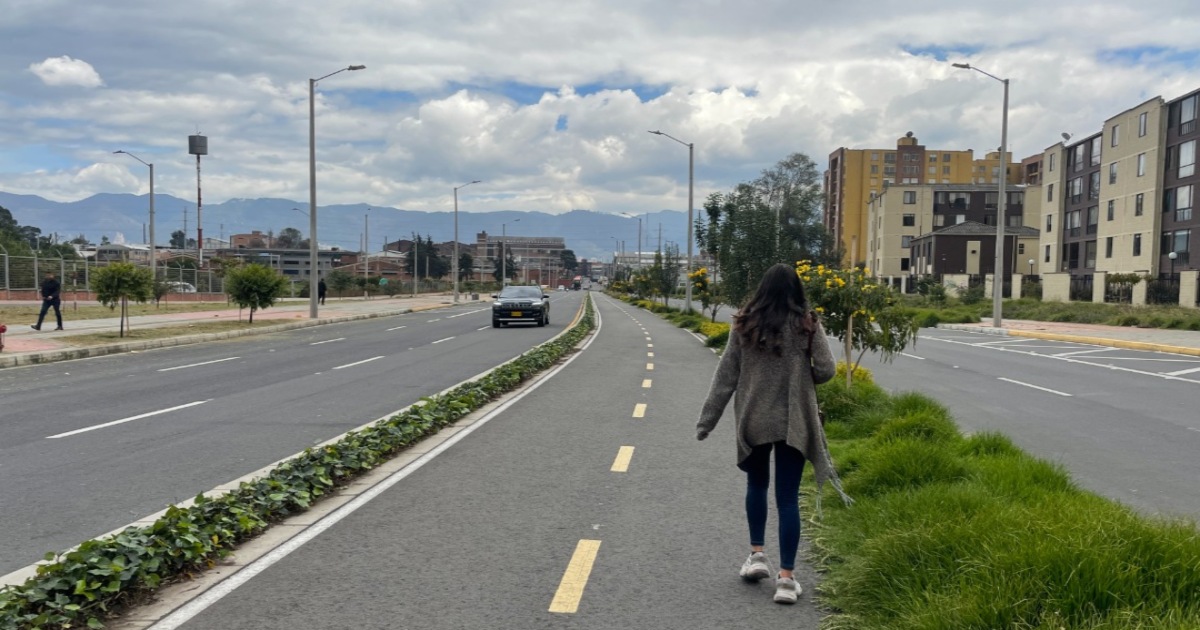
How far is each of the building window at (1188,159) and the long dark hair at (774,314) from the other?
5578cm

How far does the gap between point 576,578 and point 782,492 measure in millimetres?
1239

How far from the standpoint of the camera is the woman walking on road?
491 centimetres

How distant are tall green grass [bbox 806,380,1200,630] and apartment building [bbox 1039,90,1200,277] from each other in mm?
52421

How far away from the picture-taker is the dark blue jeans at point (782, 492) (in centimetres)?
493

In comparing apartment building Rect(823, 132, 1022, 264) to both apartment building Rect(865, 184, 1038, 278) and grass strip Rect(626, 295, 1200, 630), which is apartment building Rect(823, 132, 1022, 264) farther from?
grass strip Rect(626, 295, 1200, 630)

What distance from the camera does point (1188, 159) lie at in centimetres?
5119

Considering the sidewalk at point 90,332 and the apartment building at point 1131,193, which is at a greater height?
the apartment building at point 1131,193

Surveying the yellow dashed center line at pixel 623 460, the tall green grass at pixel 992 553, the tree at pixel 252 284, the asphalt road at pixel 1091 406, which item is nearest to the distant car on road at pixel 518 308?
the tree at pixel 252 284

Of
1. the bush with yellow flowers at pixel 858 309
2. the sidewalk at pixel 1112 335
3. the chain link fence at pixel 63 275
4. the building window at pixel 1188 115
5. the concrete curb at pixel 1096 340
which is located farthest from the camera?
the building window at pixel 1188 115

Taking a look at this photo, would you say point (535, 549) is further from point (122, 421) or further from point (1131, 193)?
point (1131, 193)

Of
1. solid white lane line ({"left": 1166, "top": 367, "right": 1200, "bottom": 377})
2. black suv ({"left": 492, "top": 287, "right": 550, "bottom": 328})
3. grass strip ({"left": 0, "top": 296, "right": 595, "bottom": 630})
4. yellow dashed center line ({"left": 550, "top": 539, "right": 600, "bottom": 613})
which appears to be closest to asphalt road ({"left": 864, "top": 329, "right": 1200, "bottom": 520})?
solid white lane line ({"left": 1166, "top": 367, "right": 1200, "bottom": 377})

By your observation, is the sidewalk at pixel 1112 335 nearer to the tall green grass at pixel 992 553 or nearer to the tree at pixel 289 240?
the tall green grass at pixel 992 553

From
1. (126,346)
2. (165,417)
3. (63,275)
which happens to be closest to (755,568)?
(165,417)

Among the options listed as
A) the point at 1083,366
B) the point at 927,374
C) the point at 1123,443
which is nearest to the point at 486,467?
the point at 1123,443
